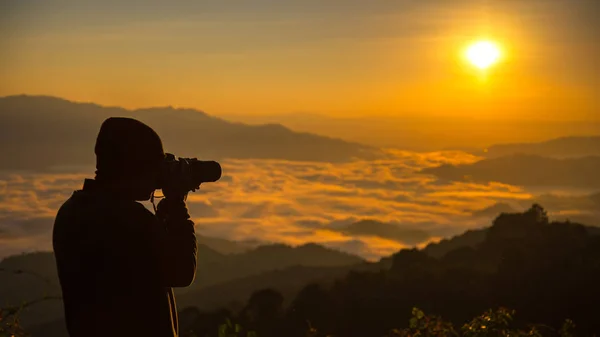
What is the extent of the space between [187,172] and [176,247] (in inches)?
19.2

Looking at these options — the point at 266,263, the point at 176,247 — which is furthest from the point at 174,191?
the point at 266,263

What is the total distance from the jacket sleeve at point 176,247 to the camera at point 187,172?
128mm

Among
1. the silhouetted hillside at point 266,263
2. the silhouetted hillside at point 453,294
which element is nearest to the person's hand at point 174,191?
the silhouetted hillside at point 453,294

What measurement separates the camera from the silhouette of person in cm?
14

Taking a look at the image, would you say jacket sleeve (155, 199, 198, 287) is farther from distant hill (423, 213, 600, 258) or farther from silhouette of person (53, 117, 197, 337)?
distant hill (423, 213, 600, 258)

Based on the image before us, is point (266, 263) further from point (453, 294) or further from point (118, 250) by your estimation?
point (118, 250)

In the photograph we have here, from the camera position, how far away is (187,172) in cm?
430

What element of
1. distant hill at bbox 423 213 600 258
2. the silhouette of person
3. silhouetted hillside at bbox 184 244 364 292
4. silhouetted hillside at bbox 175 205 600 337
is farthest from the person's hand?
silhouetted hillside at bbox 184 244 364 292

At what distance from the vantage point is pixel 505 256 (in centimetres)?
6725

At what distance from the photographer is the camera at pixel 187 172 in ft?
13.8

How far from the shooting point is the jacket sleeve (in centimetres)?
400

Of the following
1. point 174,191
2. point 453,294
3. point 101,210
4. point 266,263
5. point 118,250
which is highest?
point 266,263

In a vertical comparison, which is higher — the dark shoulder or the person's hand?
the person's hand

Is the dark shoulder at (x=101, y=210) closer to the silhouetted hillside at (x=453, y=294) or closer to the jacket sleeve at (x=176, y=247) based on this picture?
the jacket sleeve at (x=176, y=247)
